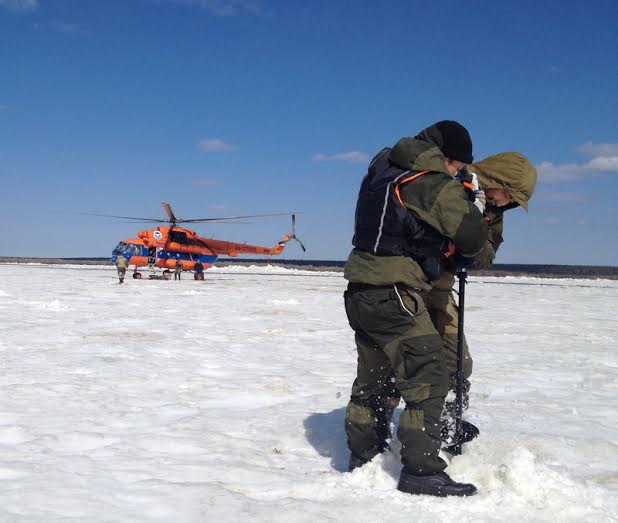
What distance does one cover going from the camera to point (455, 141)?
116 inches

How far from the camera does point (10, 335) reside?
7.46 meters

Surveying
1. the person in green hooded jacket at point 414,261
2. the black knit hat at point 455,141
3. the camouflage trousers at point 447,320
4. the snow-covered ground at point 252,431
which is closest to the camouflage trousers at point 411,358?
the person in green hooded jacket at point 414,261

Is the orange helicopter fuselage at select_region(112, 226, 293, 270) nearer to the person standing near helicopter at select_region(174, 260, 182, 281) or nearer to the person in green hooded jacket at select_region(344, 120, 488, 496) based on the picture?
the person standing near helicopter at select_region(174, 260, 182, 281)

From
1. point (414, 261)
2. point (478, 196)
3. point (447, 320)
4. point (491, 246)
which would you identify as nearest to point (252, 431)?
point (447, 320)

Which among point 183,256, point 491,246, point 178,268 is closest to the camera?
point 491,246

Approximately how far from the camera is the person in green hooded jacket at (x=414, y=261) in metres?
2.70

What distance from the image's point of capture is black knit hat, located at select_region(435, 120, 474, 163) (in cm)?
295

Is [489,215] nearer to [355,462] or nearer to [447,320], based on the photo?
[447,320]

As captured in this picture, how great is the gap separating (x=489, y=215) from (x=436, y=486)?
145 centimetres

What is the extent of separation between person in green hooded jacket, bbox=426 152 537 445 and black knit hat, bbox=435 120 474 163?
5.1 inches

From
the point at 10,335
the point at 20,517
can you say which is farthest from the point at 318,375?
the point at 10,335

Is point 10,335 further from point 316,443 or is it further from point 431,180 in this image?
point 431,180

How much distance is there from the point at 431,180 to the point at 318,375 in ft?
11.1

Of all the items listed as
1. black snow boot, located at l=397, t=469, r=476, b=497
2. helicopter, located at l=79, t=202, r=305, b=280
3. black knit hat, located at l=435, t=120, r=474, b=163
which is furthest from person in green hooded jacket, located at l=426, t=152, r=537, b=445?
helicopter, located at l=79, t=202, r=305, b=280
